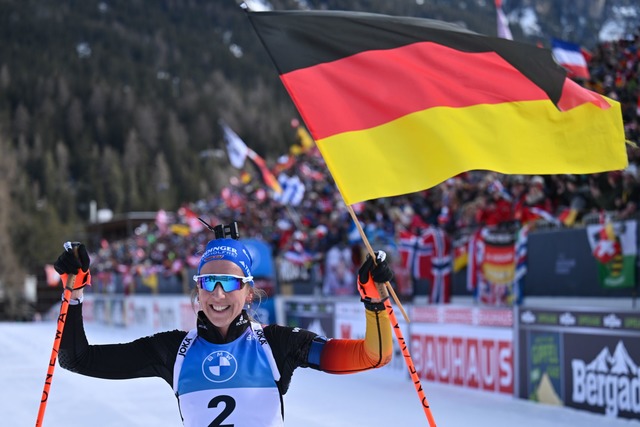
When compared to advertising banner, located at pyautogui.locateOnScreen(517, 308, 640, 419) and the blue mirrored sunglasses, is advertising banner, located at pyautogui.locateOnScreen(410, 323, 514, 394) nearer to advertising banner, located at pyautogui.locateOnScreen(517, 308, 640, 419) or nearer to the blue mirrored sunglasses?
advertising banner, located at pyautogui.locateOnScreen(517, 308, 640, 419)

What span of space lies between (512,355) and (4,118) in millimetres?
135977

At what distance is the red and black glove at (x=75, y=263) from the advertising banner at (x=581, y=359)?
5.93m

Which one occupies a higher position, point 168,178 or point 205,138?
point 205,138

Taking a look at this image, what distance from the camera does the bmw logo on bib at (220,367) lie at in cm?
354

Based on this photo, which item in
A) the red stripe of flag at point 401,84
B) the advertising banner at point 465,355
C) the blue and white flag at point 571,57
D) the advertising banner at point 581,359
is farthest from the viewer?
the blue and white flag at point 571,57

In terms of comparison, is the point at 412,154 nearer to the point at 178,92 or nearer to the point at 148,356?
the point at 148,356

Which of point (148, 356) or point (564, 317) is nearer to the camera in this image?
point (148, 356)

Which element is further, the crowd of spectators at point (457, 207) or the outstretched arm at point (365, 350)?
the crowd of spectators at point (457, 207)

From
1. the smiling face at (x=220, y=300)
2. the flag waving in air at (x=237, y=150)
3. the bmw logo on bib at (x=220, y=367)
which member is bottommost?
the bmw logo on bib at (x=220, y=367)

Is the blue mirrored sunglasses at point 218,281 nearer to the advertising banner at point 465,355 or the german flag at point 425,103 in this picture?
the german flag at point 425,103

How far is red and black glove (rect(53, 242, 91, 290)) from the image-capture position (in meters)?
3.54

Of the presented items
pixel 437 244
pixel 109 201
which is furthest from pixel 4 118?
pixel 437 244

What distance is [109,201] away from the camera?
395ft

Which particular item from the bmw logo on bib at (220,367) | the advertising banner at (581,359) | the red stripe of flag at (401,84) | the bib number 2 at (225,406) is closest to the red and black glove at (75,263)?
the bmw logo on bib at (220,367)
